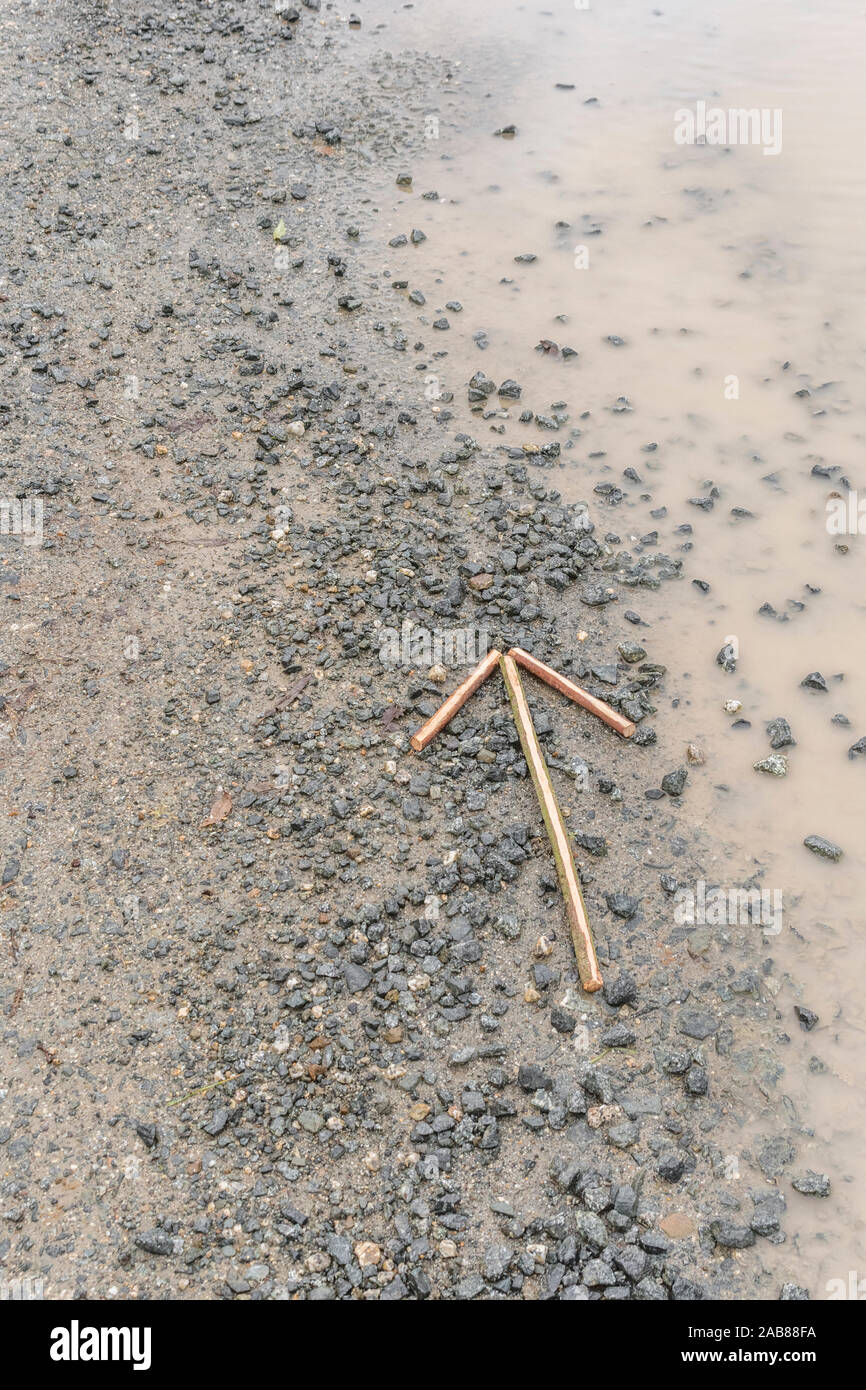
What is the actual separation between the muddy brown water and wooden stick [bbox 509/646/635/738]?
0.31 meters

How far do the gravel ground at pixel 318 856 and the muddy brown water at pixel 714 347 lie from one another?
24 cm

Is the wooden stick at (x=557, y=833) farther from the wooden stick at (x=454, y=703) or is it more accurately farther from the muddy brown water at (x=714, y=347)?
the muddy brown water at (x=714, y=347)

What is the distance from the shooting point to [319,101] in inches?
388

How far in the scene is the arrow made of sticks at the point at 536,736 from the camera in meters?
4.45

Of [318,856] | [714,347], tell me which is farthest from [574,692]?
[714,347]

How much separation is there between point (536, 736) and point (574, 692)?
358 mm

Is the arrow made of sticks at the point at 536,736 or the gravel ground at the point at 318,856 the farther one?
the arrow made of sticks at the point at 536,736

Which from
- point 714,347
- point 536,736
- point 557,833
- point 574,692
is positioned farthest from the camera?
point 714,347

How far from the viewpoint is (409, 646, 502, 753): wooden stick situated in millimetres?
5207

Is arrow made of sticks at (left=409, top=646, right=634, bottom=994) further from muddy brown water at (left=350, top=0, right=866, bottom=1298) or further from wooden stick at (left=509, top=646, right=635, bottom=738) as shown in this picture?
muddy brown water at (left=350, top=0, right=866, bottom=1298)

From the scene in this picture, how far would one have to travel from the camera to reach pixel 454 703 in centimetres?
530

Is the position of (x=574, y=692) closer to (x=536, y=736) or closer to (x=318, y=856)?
(x=536, y=736)

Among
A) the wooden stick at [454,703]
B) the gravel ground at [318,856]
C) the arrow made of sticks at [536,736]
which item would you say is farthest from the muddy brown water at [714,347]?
the wooden stick at [454,703]

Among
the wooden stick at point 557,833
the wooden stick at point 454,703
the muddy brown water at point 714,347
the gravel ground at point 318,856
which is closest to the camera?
the gravel ground at point 318,856
